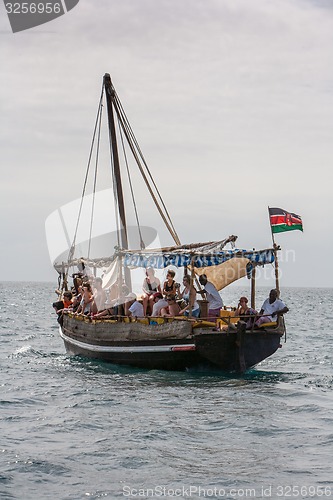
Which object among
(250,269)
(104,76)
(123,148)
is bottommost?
(250,269)

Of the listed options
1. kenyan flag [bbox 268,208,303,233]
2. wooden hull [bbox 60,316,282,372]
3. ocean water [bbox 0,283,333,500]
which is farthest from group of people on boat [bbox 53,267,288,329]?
kenyan flag [bbox 268,208,303,233]

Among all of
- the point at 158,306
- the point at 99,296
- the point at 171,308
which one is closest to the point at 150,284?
the point at 99,296

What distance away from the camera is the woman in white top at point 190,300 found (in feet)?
68.7

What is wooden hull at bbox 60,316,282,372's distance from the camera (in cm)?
2088

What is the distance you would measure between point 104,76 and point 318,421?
17.9m

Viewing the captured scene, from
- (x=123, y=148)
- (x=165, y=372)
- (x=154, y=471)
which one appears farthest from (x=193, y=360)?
(x=123, y=148)

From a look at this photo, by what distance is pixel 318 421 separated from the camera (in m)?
16.5

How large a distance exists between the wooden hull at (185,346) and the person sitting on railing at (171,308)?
52cm

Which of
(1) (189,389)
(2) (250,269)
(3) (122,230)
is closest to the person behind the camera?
(1) (189,389)

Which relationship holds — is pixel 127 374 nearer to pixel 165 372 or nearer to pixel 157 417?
pixel 165 372

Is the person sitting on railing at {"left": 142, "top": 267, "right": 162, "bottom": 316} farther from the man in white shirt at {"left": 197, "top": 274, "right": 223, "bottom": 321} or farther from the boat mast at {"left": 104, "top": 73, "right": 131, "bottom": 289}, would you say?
the boat mast at {"left": 104, "top": 73, "right": 131, "bottom": 289}

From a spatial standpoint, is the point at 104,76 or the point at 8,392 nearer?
the point at 8,392

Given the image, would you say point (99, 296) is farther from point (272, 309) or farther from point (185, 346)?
point (272, 309)

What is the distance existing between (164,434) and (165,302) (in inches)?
295
